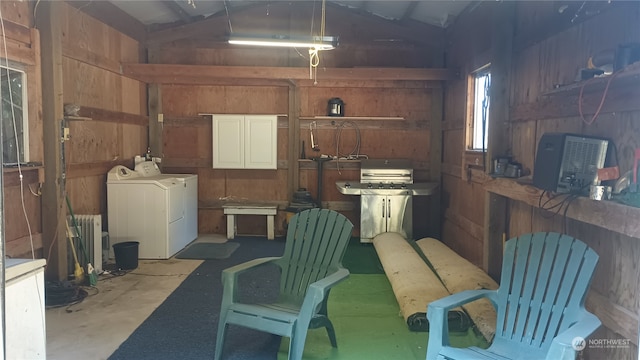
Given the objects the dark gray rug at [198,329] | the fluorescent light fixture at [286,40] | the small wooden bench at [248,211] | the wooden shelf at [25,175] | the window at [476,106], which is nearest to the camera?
the dark gray rug at [198,329]

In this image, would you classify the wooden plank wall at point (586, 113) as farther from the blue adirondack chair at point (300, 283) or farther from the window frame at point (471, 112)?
the blue adirondack chair at point (300, 283)

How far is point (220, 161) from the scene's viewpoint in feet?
22.3

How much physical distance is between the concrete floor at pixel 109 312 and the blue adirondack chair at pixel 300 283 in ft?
3.09

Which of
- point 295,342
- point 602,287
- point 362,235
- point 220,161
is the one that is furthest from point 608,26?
point 220,161

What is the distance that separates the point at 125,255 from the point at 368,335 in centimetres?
292

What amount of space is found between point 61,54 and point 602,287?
4758mm

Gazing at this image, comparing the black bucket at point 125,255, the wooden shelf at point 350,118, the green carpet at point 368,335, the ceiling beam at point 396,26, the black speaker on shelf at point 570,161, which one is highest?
the ceiling beam at point 396,26

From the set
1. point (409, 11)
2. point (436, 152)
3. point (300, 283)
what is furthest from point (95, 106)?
point (436, 152)

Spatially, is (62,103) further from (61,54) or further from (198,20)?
(198,20)

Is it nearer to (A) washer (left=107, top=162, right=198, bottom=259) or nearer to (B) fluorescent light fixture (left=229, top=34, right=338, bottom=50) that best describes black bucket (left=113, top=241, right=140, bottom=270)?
(A) washer (left=107, top=162, right=198, bottom=259)

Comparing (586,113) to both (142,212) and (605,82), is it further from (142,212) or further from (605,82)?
(142,212)

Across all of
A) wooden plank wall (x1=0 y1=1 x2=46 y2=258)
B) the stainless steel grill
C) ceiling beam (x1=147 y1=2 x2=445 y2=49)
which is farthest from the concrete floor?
ceiling beam (x1=147 y1=2 x2=445 y2=49)

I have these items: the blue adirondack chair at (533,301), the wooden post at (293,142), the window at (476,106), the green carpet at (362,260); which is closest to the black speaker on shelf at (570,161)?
the blue adirondack chair at (533,301)

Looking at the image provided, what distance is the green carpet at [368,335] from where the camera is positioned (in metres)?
3.11
